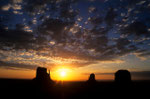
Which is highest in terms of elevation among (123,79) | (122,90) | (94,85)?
(123,79)

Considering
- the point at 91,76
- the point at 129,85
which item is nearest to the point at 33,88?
the point at 129,85

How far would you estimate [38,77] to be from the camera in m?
47.9

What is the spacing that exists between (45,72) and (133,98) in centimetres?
3556

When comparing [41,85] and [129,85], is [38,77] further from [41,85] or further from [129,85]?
[129,85]

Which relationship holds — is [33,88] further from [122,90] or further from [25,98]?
[122,90]

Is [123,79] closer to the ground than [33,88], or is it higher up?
higher up

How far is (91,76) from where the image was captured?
71625mm

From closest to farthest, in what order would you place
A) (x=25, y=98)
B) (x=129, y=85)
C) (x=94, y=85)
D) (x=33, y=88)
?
(x=25, y=98)
(x=129, y=85)
(x=33, y=88)
(x=94, y=85)

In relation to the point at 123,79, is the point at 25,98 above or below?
below

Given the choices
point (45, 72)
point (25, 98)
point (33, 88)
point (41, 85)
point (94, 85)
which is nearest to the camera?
point (25, 98)

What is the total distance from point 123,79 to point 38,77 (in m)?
33.6

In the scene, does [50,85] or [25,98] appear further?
[50,85]

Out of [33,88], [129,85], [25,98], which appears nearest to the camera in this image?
[25,98]

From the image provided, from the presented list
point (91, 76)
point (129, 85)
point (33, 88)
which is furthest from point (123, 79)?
point (91, 76)
